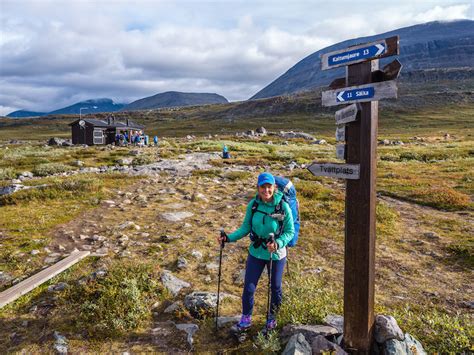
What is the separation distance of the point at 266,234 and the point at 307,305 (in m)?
1.32

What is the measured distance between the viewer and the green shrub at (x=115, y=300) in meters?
5.13

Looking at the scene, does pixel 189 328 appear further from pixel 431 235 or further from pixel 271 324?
pixel 431 235

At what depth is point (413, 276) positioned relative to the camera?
23.5ft

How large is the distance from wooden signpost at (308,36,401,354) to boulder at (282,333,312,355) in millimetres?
616

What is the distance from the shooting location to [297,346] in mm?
4199

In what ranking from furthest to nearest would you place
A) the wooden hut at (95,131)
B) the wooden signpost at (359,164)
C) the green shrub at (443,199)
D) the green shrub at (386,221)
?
1. the wooden hut at (95,131)
2. the green shrub at (443,199)
3. the green shrub at (386,221)
4. the wooden signpost at (359,164)

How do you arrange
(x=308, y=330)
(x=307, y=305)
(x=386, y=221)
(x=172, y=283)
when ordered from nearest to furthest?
(x=308, y=330), (x=307, y=305), (x=172, y=283), (x=386, y=221)

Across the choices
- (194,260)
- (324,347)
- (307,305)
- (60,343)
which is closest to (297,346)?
(324,347)

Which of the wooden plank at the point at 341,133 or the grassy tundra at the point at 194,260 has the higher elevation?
the wooden plank at the point at 341,133

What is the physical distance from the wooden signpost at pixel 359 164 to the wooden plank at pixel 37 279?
5.37 m

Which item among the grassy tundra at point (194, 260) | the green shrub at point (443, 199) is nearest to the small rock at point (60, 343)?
the grassy tundra at point (194, 260)

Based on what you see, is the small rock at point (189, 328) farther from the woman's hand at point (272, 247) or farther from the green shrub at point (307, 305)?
the woman's hand at point (272, 247)

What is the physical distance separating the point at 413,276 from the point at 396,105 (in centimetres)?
14480

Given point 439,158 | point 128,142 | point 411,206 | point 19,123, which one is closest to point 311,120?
point 128,142
